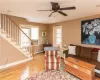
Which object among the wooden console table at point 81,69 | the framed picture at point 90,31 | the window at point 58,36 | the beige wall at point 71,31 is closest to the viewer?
the wooden console table at point 81,69

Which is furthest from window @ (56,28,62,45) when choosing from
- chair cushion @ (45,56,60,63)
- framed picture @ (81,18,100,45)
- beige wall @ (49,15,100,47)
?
chair cushion @ (45,56,60,63)

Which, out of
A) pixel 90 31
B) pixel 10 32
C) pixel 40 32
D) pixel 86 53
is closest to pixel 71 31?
pixel 90 31

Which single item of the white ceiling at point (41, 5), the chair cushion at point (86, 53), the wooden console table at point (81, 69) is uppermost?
the white ceiling at point (41, 5)

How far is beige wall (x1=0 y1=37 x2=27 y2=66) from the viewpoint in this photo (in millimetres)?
4023

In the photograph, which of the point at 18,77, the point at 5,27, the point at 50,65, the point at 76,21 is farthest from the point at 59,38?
the point at 18,77

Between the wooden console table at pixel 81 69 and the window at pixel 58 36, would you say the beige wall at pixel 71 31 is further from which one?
the wooden console table at pixel 81 69

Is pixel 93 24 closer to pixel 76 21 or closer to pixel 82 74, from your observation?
pixel 76 21

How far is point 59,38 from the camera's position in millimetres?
6754

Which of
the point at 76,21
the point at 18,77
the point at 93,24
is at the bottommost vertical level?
the point at 18,77

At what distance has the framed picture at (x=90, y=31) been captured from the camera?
419 centimetres

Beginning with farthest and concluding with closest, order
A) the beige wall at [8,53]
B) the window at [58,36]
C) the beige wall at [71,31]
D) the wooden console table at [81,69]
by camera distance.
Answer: the window at [58,36] → the beige wall at [71,31] → the beige wall at [8,53] → the wooden console table at [81,69]

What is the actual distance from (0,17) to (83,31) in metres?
4.40

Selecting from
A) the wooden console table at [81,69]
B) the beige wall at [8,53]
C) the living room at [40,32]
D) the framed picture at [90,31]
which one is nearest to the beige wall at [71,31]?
the living room at [40,32]

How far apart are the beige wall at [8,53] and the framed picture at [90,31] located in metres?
3.60
